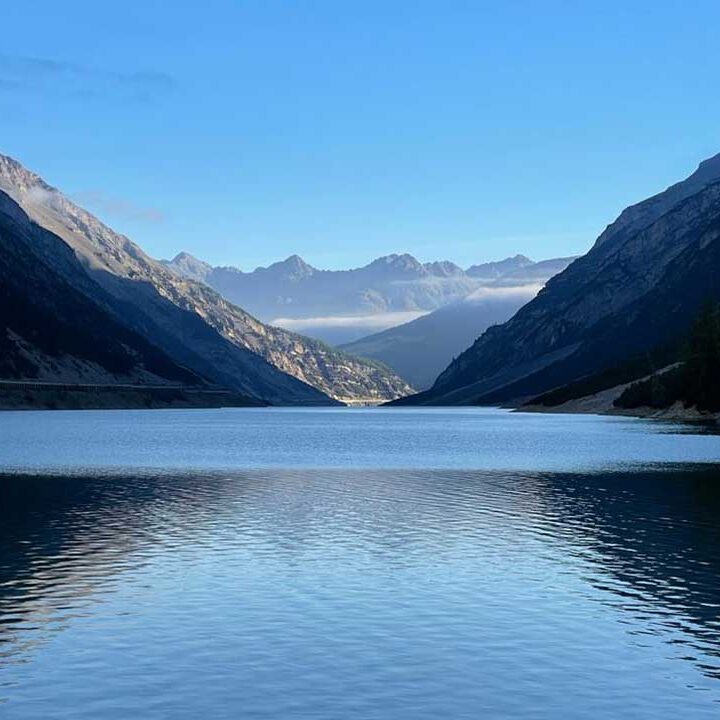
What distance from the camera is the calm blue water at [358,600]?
96.3 ft

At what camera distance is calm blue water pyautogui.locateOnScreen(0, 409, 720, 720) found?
1155 inches

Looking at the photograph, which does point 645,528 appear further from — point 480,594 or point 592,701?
point 592,701

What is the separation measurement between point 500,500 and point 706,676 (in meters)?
47.3

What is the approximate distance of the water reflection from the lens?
34781 millimetres

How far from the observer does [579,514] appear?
71000 mm

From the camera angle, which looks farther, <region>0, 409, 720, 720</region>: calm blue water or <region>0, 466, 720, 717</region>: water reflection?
<region>0, 466, 720, 717</region>: water reflection

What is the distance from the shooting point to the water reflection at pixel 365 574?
34781 millimetres

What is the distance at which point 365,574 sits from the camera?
4775 cm

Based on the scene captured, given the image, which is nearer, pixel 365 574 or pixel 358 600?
pixel 358 600

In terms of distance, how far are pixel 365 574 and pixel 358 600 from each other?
5.82 m

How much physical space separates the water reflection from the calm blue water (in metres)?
0.16

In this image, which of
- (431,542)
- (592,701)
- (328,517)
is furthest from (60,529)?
(592,701)

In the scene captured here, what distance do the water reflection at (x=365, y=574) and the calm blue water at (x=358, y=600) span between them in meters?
0.16

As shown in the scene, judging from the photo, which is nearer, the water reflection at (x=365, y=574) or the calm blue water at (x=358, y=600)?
the calm blue water at (x=358, y=600)
